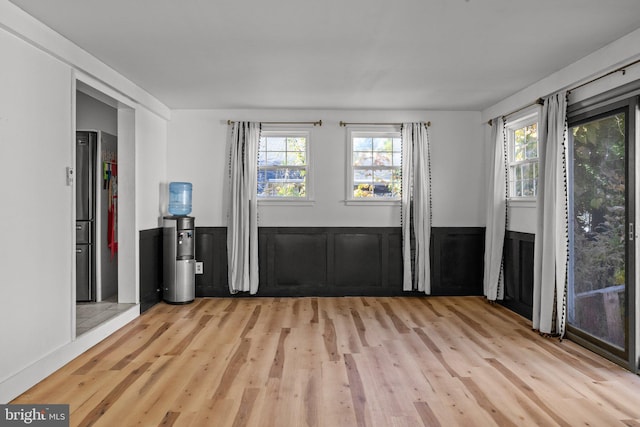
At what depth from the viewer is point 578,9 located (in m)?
2.79

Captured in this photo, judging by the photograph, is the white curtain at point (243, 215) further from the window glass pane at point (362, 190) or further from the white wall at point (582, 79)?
the white wall at point (582, 79)

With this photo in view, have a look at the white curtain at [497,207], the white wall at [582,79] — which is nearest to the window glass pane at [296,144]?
the white curtain at [497,207]

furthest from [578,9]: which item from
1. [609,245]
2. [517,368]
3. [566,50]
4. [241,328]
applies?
[241,328]

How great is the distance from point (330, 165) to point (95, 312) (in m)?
3.27

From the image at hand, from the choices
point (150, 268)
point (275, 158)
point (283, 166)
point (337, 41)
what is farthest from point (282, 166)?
point (337, 41)

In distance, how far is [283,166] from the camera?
19.2 feet

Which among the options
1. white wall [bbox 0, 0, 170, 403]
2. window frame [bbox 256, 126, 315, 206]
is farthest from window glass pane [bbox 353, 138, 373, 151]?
white wall [bbox 0, 0, 170, 403]

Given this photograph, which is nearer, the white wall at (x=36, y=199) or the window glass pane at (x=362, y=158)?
the white wall at (x=36, y=199)

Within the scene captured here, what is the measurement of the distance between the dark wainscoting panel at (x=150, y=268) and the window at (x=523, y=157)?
14.3 feet

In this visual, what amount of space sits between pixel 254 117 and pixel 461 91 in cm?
264

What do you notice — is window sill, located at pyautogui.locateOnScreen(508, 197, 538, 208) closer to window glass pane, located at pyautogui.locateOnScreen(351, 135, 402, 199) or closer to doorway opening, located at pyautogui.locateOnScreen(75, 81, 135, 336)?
window glass pane, located at pyautogui.locateOnScreen(351, 135, 402, 199)

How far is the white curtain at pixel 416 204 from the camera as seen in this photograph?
563cm

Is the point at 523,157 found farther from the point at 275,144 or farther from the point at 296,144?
the point at 275,144

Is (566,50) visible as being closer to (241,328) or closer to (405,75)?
(405,75)
